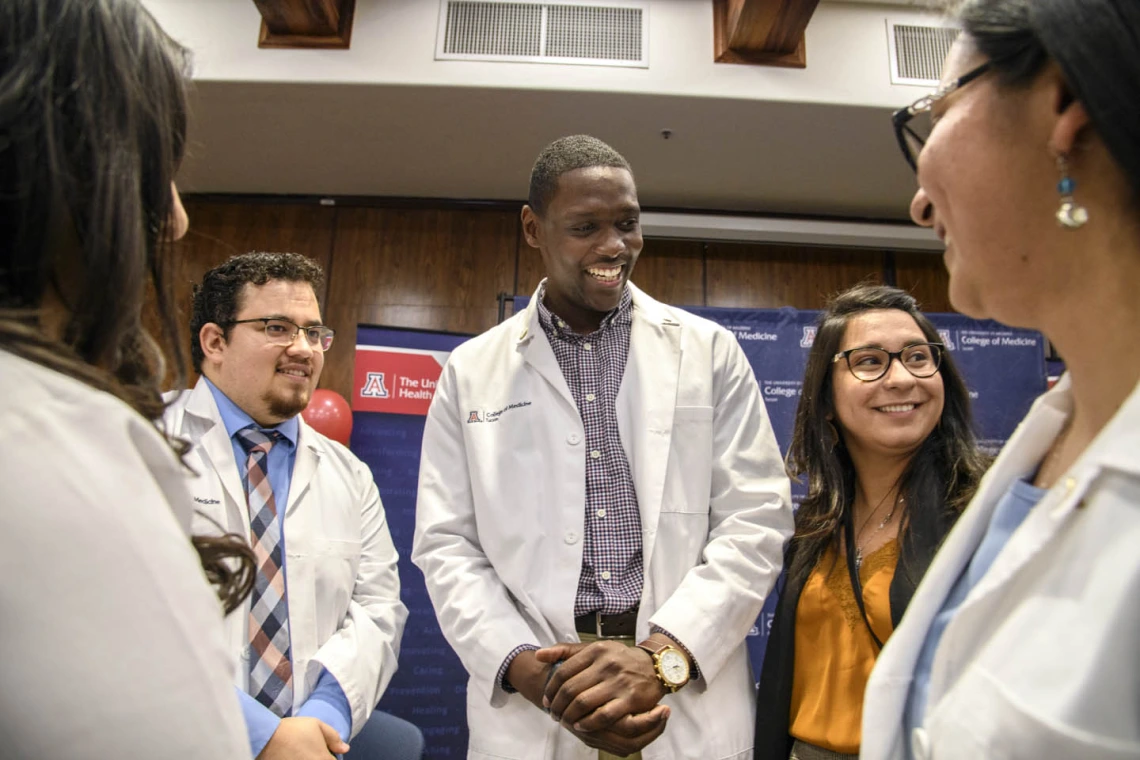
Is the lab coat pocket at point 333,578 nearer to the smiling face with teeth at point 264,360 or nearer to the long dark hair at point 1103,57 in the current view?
the smiling face with teeth at point 264,360

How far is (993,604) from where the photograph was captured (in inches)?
25.8

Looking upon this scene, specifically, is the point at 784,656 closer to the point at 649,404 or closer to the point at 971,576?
the point at 649,404

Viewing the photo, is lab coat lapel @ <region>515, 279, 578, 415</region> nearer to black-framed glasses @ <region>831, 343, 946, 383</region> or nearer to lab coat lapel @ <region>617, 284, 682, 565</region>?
lab coat lapel @ <region>617, 284, 682, 565</region>

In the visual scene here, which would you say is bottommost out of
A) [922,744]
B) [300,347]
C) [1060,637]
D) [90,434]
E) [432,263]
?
[922,744]

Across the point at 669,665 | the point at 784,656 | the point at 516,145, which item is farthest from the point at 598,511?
the point at 516,145

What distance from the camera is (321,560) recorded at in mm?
1894

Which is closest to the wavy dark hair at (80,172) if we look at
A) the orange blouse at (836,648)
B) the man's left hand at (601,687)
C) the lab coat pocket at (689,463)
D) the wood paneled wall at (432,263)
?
the man's left hand at (601,687)

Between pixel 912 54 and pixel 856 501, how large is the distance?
109 inches

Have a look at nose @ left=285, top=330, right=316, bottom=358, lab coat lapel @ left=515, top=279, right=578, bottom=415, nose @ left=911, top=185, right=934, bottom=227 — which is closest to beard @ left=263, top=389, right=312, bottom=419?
nose @ left=285, top=330, right=316, bottom=358

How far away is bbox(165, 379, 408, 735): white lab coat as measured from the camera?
69.2 inches

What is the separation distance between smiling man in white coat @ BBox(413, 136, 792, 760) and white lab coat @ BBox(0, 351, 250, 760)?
35.4 inches

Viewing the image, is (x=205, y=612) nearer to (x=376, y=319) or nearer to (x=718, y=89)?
(x=718, y=89)

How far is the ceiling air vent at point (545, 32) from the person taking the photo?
3.47m

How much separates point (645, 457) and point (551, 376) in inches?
12.2
